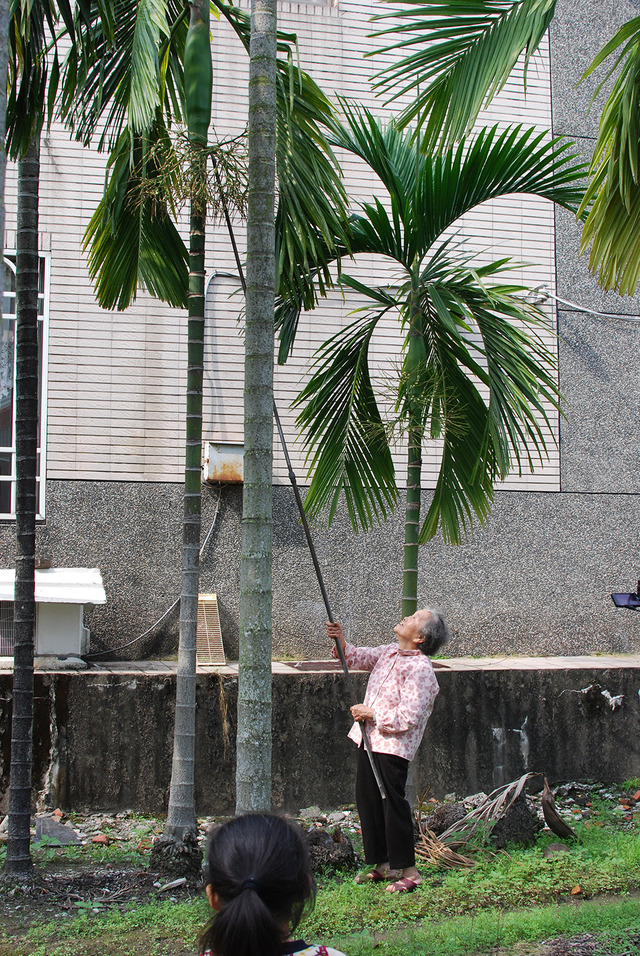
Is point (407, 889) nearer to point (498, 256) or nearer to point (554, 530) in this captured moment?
point (554, 530)

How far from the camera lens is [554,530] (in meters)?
8.85

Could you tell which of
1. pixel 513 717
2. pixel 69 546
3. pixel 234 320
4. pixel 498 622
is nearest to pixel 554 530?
pixel 498 622

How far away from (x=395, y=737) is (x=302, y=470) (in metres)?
3.67

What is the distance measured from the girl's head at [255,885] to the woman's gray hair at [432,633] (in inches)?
133

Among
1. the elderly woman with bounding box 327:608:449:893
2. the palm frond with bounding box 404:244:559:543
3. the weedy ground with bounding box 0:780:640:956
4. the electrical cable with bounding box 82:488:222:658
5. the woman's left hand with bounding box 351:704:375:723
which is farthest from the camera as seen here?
the electrical cable with bounding box 82:488:222:658

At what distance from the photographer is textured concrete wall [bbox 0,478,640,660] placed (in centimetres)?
780

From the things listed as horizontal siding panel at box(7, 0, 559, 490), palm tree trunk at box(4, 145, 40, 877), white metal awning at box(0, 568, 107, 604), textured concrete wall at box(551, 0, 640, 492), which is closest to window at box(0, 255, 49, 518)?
horizontal siding panel at box(7, 0, 559, 490)

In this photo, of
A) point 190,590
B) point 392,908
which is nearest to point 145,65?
point 190,590

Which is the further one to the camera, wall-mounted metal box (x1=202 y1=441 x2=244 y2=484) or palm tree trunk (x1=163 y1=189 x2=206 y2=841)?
wall-mounted metal box (x1=202 y1=441 x2=244 y2=484)

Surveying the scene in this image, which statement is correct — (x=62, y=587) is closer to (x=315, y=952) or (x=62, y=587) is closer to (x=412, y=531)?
(x=412, y=531)

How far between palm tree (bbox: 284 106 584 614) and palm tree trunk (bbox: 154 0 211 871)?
83 cm

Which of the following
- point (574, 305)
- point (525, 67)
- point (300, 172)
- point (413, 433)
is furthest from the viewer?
point (574, 305)

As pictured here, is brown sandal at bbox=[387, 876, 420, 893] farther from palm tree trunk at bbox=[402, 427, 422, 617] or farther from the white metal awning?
the white metal awning

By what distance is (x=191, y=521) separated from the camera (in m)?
5.29
